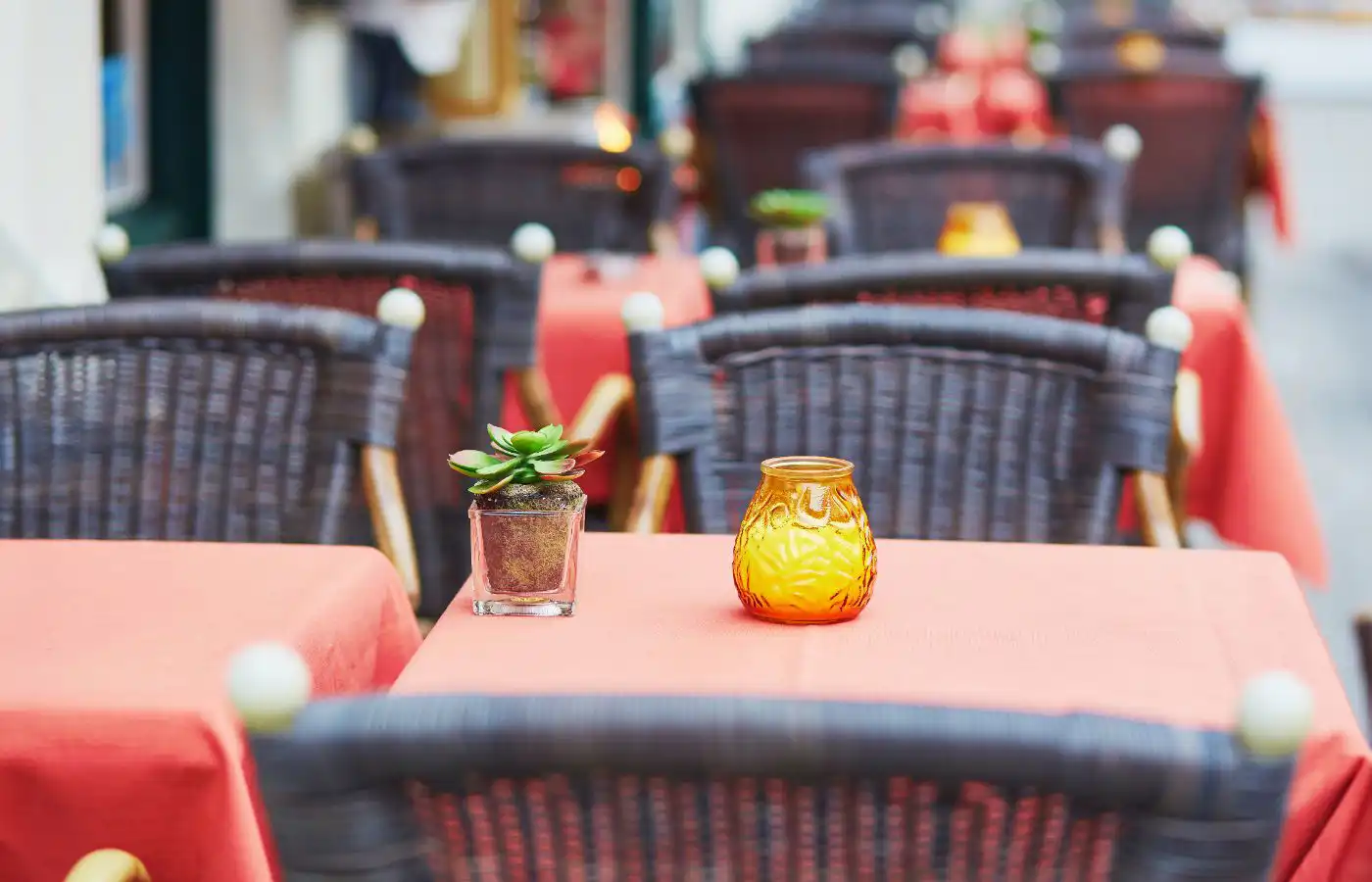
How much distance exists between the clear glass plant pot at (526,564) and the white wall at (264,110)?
328cm

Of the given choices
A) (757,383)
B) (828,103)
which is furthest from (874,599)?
(828,103)

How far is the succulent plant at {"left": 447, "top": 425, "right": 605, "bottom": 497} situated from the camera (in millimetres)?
1366

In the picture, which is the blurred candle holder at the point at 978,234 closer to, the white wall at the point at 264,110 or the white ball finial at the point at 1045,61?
the white ball finial at the point at 1045,61

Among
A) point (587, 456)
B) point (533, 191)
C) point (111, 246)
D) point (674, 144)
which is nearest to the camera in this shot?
point (587, 456)

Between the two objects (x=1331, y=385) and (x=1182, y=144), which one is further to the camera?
(x=1331, y=385)

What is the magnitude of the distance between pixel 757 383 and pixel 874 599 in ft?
1.62

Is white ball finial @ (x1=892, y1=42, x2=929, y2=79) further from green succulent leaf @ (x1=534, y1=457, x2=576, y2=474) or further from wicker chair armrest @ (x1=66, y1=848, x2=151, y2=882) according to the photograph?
wicker chair armrest @ (x1=66, y1=848, x2=151, y2=882)

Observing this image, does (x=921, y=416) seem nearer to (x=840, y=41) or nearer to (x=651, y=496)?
(x=651, y=496)

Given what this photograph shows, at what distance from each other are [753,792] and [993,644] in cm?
48

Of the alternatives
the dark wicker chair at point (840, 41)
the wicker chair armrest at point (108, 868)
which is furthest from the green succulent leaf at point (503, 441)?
the dark wicker chair at point (840, 41)

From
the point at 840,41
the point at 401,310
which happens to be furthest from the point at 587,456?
the point at 840,41

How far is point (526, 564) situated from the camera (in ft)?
4.43

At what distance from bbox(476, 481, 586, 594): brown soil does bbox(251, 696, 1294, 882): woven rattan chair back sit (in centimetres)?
50

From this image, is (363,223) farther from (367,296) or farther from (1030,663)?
(1030,663)
